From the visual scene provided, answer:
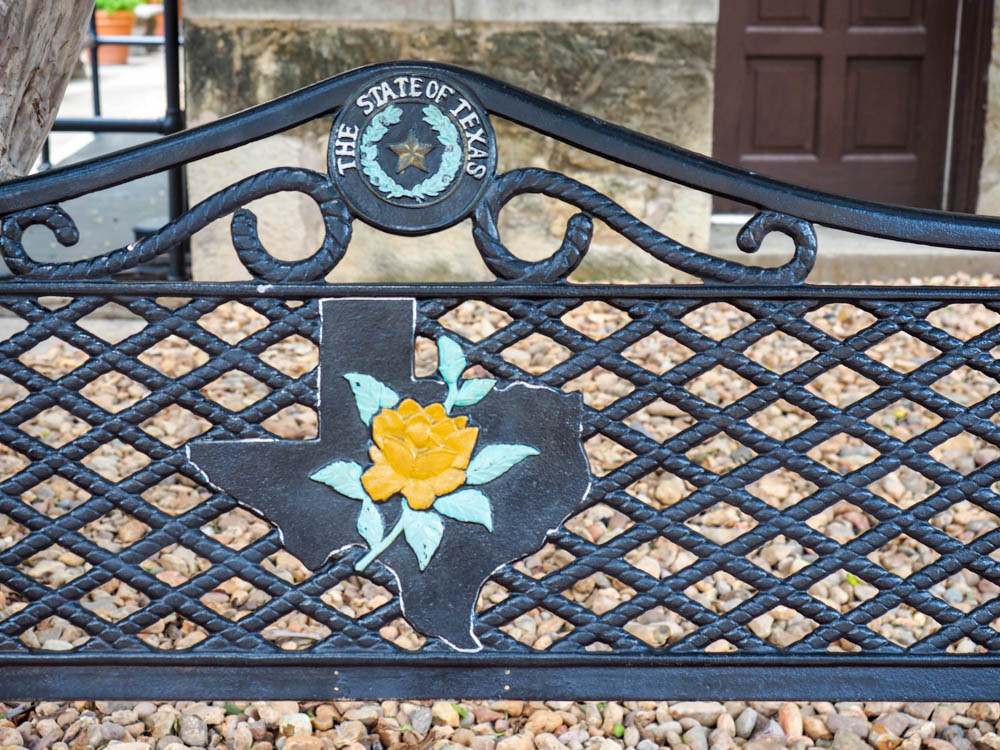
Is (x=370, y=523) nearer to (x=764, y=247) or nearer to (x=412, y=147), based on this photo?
(x=412, y=147)

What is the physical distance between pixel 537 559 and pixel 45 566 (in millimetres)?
1091

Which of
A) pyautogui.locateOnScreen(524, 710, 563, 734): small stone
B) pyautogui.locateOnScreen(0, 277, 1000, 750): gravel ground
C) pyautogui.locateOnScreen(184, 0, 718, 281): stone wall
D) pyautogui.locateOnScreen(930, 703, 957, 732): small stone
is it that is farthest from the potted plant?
pyautogui.locateOnScreen(930, 703, 957, 732): small stone

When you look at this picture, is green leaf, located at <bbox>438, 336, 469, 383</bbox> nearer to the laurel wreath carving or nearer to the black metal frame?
the laurel wreath carving

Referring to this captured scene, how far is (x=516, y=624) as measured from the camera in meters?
2.45

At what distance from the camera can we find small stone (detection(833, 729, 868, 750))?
200 centimetres

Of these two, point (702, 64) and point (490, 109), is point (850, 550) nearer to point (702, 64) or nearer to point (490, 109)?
point (490, 109)

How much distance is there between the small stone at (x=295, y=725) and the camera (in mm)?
2033

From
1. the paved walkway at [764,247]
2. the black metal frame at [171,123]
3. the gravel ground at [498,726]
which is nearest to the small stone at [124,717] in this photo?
the gravel ground at [498,726]

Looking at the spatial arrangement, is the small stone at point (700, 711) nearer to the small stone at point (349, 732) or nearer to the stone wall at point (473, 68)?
the small stone at point (349, 732)

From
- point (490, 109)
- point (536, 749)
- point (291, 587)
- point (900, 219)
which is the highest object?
point (490, 109)

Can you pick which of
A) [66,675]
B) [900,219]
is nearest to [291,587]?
[66,675]

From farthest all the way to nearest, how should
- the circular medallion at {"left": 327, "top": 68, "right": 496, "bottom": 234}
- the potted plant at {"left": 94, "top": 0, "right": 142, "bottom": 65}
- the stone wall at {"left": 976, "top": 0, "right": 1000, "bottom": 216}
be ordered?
the potted plant at {"left": 94, "top": 0, "right": 142, "bottom": 65} → the stone wall at {"left": 976, "top": 0, "right": 1000, "bottom": 216} → the circular medallion at {"left": 327, "top": 68, "right": 496, "bottom": 234}

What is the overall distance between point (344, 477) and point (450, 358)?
20cm

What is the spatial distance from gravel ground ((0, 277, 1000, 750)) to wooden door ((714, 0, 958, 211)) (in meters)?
1.59
